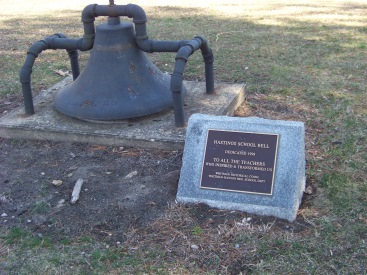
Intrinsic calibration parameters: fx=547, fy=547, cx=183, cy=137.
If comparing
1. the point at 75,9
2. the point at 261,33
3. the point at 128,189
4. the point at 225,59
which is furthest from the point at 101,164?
the point at 75,9

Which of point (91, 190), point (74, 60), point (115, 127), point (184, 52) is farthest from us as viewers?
point (74, 60)

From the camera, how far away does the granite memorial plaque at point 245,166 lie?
11.3ft

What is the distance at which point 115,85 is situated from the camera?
4645 millimetres

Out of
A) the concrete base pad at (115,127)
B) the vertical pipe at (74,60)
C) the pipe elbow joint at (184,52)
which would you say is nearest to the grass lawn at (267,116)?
the concrete base pad at (115,127)

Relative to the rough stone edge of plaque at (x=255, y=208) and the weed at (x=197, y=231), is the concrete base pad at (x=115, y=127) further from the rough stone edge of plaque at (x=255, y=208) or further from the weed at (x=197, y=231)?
the weed at (x=197, y=231)

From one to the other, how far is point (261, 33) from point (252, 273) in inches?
260

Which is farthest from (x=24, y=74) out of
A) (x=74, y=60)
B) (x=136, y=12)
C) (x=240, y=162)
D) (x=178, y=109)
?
(x=240, y=162)

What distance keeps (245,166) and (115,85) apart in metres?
1.61

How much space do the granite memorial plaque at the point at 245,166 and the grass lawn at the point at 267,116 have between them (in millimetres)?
158

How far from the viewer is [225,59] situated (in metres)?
7.33

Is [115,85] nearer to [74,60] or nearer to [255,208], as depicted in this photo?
[74,60]

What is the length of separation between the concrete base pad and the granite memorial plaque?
26.3 inches

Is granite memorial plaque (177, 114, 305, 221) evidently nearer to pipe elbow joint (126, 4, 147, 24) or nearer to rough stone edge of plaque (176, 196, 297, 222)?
rough stone edge of plaque (176, 196, 297, 222)

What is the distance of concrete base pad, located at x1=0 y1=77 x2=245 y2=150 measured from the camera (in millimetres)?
4410
